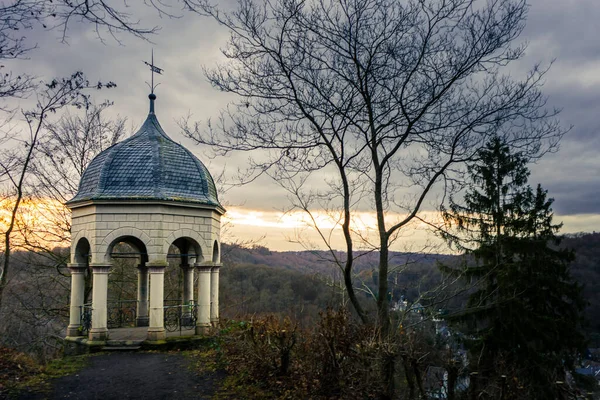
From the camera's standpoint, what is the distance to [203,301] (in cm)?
1292

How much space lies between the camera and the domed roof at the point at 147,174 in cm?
1238

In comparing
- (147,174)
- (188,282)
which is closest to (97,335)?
(188,282)

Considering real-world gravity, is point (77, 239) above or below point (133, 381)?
above

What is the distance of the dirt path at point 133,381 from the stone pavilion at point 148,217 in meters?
1.69

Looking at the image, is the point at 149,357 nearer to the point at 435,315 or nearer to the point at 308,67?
the point at 435,315

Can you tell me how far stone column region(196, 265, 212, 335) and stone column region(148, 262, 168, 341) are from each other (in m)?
0.97

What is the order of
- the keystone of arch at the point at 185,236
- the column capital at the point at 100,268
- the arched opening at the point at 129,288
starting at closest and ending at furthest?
the column capital at the point at 100,268
the keystone of arch at the point at 185,236
the arched opening at the point at 129,288

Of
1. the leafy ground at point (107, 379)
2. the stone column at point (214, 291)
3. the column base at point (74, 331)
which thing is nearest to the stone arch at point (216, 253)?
the stone column at point (214, 291)

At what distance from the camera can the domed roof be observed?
40.6 feet

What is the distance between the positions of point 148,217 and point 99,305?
8.23 ft

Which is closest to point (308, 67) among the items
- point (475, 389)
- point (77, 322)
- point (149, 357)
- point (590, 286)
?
point (475, 389)

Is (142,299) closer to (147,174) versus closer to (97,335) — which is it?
(97,335)

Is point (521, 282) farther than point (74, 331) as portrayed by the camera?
Yes

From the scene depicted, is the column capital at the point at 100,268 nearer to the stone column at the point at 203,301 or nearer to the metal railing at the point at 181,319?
the metal railing at the point at 181,319
